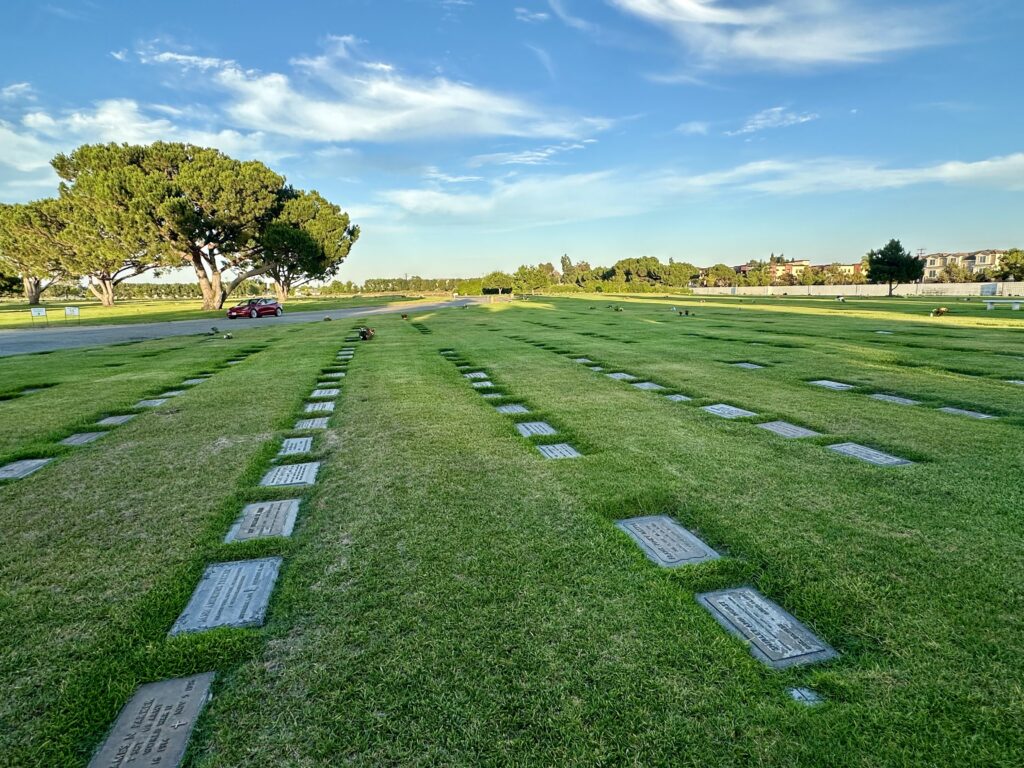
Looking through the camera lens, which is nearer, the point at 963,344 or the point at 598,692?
the point at 598,692

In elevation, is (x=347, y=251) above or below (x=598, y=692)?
above

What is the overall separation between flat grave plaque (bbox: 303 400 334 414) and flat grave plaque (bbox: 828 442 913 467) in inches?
195

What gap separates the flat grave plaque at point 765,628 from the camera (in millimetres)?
1765

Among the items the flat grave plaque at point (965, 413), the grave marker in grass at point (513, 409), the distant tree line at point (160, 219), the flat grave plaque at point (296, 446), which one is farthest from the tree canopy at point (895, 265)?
the flat grave plaque at point (296, 446)

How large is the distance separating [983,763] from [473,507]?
2.27m

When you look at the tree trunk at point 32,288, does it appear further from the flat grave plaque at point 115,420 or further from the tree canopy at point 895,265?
the tree canopy at point 895,265

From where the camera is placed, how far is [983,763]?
133 cm

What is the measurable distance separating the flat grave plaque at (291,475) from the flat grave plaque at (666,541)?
221cm

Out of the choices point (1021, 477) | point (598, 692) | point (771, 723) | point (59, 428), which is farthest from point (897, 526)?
point (59, 428)

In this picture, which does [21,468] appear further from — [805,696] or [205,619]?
[805,696]

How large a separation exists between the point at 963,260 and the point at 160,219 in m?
143

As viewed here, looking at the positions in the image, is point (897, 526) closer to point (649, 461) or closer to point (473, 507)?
point (649, 461)

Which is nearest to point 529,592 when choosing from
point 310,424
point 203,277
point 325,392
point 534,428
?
point 534,428

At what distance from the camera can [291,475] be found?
12.0 feet
